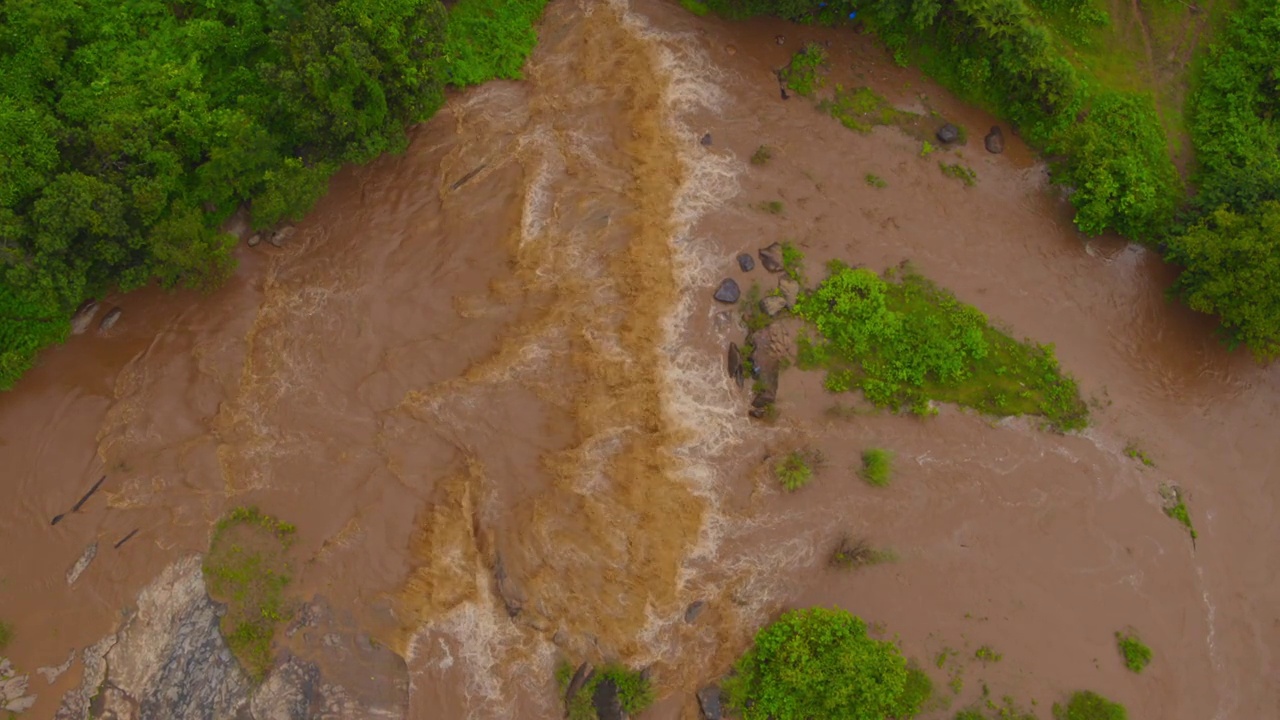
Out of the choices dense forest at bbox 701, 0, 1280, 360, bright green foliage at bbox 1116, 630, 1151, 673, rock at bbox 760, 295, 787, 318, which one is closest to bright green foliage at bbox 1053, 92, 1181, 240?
dense forest at bbox 701, 0, 1280, 360

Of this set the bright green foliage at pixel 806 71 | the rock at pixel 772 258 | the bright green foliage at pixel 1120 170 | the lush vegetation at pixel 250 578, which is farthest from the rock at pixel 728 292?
the lush vegetation at pixel 250 578

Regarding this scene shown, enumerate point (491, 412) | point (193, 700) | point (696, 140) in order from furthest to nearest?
1. point (696, 140)
2. point (491, 412)
3. point (193, 700)

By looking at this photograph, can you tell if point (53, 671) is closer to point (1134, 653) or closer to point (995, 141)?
point (1134, 653)

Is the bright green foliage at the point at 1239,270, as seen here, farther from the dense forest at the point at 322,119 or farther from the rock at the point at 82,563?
the rock at the point at 82,563

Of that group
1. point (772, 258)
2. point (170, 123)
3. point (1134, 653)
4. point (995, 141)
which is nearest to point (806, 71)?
point (995, 141)

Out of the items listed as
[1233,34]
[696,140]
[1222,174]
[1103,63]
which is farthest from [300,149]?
[1233,34]

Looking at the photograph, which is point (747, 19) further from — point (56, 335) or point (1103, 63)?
point (56, 335)

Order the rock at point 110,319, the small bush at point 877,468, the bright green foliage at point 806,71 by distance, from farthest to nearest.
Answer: the bright green foliage at point 806,71 → the rock at point 110,319 → the small bush at point 877,468
